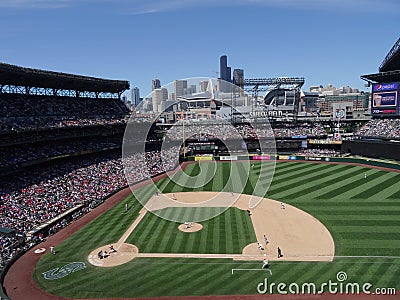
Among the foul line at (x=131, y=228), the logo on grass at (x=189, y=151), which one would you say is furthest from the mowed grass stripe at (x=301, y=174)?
the foul line at (x=131, y=228)

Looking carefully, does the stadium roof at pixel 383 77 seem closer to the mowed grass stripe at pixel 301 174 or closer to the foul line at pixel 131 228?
the mowed grass stripe at pixel 301 174

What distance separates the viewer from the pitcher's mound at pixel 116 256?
85.3 ft

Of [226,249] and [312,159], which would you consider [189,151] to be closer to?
[312,159]

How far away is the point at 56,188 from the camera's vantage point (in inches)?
1740

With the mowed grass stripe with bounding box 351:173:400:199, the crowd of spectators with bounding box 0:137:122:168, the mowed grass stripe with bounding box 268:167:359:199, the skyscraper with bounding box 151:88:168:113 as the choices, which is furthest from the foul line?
the mowed grass stripe with bounding box 351:173:400:199

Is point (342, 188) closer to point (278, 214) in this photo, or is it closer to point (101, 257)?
point (278, 214)

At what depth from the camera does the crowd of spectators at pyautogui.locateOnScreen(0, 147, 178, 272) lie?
34906 millimetres

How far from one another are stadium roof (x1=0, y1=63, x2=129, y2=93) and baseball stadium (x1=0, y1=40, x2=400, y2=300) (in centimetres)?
31

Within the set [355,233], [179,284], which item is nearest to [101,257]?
[179,284]

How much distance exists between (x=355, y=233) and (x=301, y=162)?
135ft

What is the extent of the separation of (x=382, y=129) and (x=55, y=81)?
6675 cm

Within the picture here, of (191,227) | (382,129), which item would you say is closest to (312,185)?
(191,227)

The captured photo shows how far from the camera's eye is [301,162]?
70375mm

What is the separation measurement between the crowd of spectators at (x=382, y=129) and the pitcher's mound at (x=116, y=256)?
58566 millimetres
